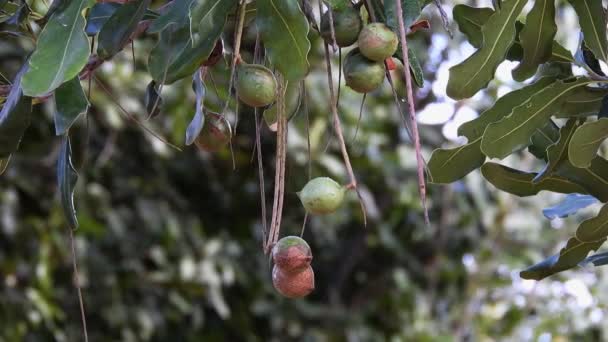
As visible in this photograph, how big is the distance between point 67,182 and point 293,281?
0.21 metres

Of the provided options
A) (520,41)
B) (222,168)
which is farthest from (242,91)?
(222,168)

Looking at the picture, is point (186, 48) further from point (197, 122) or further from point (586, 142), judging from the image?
point (586, 142)

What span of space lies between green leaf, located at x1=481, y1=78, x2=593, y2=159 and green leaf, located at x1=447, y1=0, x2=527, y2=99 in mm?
42

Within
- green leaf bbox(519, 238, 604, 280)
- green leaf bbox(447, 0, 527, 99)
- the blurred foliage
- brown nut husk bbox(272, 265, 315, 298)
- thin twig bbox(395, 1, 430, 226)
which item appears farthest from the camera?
the blurred foliage

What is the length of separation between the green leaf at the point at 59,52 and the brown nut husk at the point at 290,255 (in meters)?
0.19

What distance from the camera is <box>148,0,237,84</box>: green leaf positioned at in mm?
746

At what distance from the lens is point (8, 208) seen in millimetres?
2221

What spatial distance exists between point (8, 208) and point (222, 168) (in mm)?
664

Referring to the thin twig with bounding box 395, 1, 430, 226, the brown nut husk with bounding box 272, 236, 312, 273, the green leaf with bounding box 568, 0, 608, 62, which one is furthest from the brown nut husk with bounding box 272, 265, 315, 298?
the green leaf with bounding box 568, 0, 608, 62

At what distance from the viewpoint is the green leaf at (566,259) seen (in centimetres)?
96

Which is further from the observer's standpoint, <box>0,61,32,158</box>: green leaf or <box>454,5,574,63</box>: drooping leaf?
<box>454,5,574,63</box>: drooping leaf

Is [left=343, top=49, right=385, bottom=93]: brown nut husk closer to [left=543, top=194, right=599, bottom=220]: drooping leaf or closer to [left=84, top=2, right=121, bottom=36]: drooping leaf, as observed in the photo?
[left=84, top=2, right=121, bottom=36]: drooping leaf

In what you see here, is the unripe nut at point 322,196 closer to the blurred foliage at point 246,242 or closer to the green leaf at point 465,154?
the green leaf at point 465,154

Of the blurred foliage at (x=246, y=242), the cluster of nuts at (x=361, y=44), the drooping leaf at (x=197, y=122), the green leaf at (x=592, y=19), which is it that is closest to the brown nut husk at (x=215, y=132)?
the drooping leaf at (x=197, y=122)
